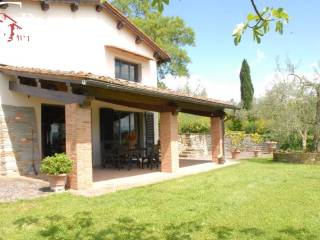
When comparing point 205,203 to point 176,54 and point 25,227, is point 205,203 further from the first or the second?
point 176,54

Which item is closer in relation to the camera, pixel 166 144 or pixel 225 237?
pixel 225 237

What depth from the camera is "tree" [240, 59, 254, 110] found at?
1715 inches

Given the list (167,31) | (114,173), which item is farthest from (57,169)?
(167,31)

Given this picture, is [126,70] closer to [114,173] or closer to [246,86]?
[114,173]

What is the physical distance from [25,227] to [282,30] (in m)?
5.85

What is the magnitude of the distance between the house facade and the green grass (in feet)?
7.30

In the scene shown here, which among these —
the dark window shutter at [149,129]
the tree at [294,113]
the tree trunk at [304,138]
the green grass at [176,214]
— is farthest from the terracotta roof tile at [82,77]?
the tree trunk at [304,138]

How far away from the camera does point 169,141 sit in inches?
572

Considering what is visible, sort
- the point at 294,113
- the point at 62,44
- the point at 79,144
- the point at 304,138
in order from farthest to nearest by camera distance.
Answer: the point at 304,138 < the point at 294,113 < the point at 62,44 < the point at 79,144

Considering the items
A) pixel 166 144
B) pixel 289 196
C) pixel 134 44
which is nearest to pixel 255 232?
pixel 289 196

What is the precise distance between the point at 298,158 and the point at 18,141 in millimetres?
13675

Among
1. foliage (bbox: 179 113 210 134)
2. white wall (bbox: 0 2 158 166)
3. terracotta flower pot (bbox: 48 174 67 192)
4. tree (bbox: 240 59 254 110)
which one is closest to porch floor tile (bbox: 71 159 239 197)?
terracotta flower pot (bbox: 48 174 67 192)

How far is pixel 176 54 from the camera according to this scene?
32.6m

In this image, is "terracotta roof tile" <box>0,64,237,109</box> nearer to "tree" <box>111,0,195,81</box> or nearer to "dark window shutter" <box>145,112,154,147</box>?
"dark window shutter" <box>145,112,154,147</box>
